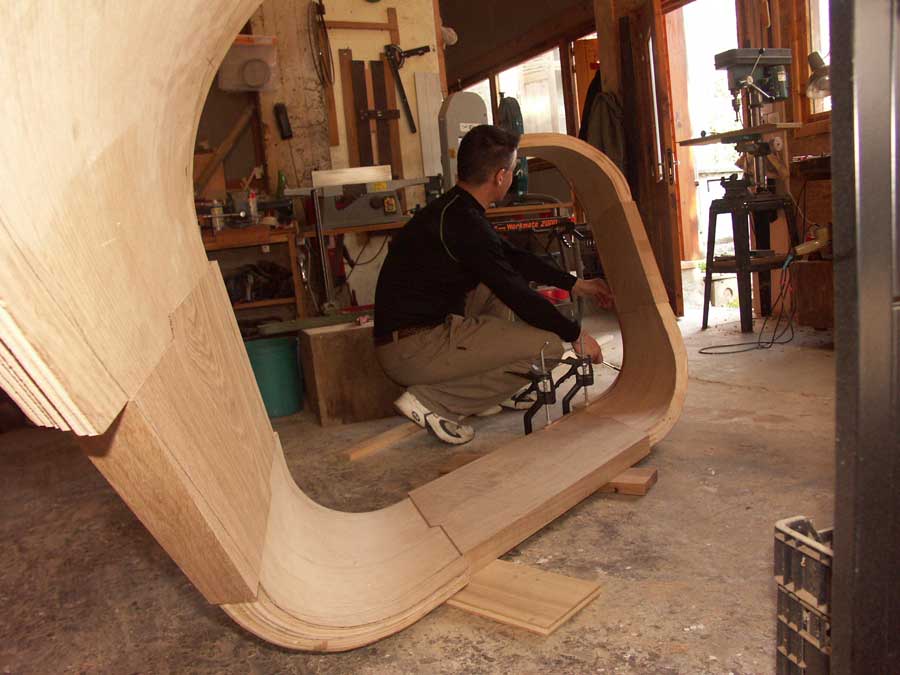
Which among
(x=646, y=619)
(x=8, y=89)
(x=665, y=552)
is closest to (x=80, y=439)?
(x=8, y=89)

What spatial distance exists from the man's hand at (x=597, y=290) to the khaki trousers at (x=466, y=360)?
0.22m

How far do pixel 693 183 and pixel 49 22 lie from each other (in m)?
6.85

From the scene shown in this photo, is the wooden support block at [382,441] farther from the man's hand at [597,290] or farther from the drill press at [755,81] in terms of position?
the drill press at [755,81]

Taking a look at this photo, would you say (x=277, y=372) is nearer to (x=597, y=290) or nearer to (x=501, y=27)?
(x=597, y=290)

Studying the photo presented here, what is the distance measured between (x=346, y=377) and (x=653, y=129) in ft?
11.6

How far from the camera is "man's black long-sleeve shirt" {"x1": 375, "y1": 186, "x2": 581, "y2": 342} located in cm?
275

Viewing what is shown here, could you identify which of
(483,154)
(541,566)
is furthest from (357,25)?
(541,566)

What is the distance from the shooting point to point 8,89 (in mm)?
551

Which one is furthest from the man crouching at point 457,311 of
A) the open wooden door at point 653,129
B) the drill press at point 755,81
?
the open wooden door at point 653,129

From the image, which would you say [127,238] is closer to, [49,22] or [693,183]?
[49,22]

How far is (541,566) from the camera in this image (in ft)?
5.94

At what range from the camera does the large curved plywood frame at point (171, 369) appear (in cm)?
59

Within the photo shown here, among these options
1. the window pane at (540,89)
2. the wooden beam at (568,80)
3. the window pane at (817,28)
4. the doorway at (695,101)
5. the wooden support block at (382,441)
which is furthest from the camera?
the window pane at (540,89)

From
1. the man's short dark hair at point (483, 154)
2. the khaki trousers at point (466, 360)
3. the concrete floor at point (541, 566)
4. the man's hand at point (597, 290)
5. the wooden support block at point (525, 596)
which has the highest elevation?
the man's short dark hair at point (483, 154)
